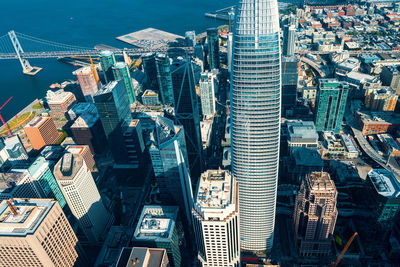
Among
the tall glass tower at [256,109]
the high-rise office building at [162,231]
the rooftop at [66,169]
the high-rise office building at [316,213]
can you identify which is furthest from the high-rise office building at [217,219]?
the rooftop at [66,169]

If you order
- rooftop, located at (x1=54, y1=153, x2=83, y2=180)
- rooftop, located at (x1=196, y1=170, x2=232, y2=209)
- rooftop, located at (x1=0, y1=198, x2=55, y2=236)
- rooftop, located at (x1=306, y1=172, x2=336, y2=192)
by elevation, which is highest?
rooftop, located at (x1=196, y1=170, x2=232, y2=209)

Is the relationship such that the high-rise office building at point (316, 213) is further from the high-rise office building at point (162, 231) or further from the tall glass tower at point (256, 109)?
the high-rise office building at point (162, 231)

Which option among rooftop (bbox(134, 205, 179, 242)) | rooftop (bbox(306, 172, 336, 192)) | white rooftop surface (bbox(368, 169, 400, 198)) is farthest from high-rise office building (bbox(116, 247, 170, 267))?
white rooftop surface (bbox(368, 169, 400, 198))

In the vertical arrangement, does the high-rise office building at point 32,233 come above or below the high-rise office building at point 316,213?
above

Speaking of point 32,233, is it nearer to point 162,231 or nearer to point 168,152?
point 162,231

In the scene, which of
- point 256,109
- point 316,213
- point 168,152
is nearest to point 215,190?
point 256,109

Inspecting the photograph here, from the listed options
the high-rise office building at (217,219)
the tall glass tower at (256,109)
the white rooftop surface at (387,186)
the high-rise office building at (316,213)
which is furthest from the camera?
the white rooftop surface at (387,186)

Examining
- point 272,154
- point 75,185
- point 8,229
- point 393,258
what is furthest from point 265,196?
point 8,229

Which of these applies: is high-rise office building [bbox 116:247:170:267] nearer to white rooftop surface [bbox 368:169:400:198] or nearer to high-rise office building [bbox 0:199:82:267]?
high-rise office building [bbox 0:199:82:267]
